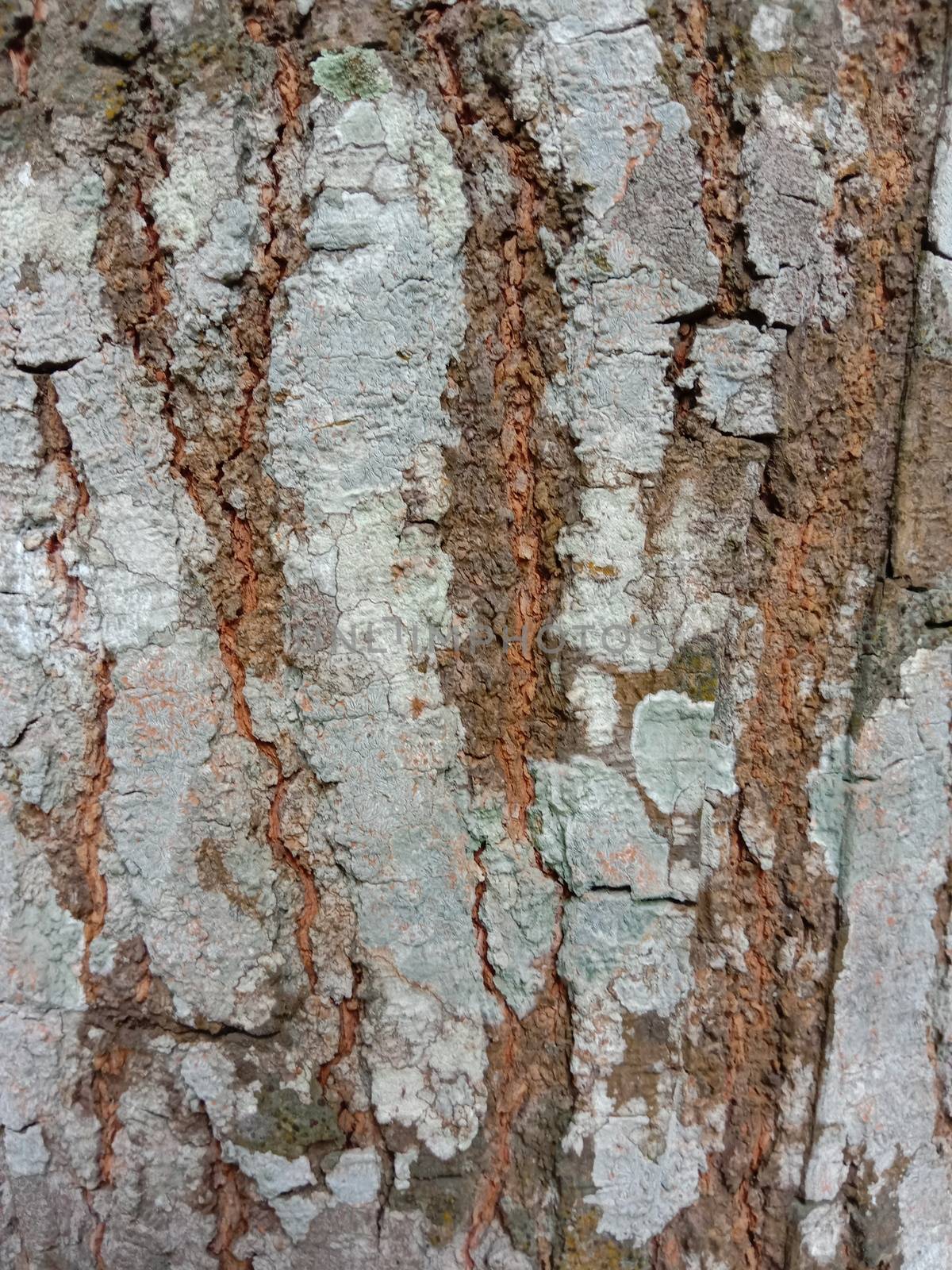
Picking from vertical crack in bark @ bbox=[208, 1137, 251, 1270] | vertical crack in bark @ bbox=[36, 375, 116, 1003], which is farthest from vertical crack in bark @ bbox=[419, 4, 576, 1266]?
vertical crack in bark @ bbox=[36, 375, 116, 1003]

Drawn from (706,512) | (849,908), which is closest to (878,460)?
(706,512)

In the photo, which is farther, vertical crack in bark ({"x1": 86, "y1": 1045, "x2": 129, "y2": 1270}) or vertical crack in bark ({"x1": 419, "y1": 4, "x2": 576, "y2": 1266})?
vertical crack in bark ({"x1": 86, "y1": 1045, "x2": 129, "y2": 1270})

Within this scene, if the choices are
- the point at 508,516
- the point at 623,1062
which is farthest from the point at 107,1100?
the point at 508,516

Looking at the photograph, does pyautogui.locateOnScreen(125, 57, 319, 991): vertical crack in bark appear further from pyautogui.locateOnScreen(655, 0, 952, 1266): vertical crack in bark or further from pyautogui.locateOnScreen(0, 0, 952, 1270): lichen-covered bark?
pyautogui.locateOnScreen(655, 0, 952, 1266): vertical crack in bark

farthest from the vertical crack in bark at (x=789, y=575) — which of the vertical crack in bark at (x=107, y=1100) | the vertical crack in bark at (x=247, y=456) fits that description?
the vertical crack in bark at (x=107, y=1100)

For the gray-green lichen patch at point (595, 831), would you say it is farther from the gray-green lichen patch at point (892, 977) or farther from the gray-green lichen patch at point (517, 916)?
the gray-green lichen patch at point (892, 977)
